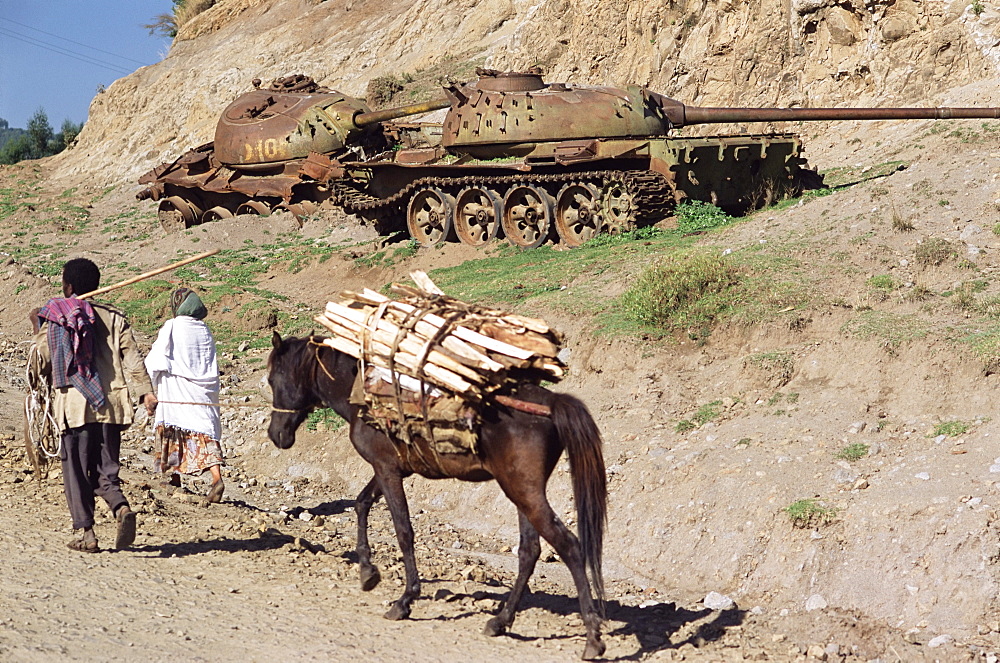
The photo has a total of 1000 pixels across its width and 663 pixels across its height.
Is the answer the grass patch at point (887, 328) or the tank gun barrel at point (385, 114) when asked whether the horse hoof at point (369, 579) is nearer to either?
the grass patch at point (887, 328)

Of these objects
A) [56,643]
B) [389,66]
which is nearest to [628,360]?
[56,643]

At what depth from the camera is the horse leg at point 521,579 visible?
20.9 ft

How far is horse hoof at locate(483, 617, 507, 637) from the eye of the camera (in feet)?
20.9

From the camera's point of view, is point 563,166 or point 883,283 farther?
point 563,166

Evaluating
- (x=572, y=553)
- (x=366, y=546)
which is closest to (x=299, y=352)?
(x=366, y=546)

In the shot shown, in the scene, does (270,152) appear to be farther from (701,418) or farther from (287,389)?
(287,389)

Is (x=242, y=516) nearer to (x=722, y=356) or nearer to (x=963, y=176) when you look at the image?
(x=722, y=356)

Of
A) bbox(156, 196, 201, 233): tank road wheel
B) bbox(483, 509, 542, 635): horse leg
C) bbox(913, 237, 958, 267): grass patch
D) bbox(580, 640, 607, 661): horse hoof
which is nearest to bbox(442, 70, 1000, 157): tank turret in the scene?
bbox(913, 237, 958, 267): grass patch

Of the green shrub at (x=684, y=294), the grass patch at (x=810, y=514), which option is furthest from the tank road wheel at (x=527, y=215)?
the grass patch at (x=810, y=514)

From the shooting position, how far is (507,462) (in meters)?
6.13

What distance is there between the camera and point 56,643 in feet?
18.4

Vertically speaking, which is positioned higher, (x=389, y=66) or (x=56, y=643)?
(x=389, y=66)

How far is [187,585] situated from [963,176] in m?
12.1

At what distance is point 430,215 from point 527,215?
241 centimetres
